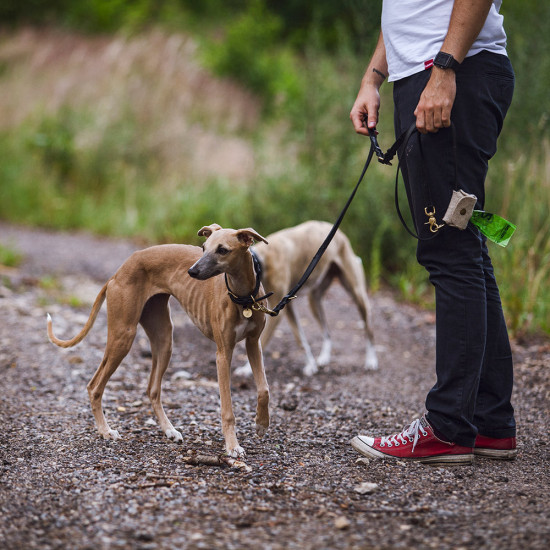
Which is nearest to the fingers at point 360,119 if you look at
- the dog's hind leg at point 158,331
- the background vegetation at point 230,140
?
the dog's hind leg at point 158,331

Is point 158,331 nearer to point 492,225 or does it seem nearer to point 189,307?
point 189,307

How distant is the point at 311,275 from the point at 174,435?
2031 millimetres

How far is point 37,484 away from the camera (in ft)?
8.25

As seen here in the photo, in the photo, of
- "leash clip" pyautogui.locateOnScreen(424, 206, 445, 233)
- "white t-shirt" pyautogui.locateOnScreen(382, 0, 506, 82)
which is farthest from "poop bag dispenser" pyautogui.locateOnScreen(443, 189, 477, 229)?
"white t-shirt" pyautogui.locateOnScreen(382, 0, 506, 82)

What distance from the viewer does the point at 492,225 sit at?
2.64 metres

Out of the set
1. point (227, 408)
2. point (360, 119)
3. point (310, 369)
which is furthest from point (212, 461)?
point (310, 369)

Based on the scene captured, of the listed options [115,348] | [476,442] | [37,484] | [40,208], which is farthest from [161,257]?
[40,208]

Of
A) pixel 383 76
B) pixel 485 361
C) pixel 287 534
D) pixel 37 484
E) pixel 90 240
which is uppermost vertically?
pixel 383 76

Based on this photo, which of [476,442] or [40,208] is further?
[40,208]

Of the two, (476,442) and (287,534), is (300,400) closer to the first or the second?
(476,442)

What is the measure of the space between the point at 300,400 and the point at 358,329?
7.26ft

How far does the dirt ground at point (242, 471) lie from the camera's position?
210 cm

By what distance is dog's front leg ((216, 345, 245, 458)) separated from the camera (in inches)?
114

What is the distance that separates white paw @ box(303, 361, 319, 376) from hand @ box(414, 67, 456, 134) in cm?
251
